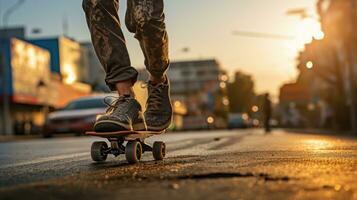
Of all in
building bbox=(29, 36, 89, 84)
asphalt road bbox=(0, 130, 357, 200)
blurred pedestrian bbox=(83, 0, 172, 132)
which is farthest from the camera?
building bbox=(29, 36, 89, 84)

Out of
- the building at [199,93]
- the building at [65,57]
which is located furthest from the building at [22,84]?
the building at [199,93]

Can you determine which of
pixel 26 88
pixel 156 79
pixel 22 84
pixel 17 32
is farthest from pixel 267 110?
pixel 17 32

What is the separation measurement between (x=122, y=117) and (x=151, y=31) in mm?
689

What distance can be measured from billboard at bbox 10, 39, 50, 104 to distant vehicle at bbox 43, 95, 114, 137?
2170 centimetres

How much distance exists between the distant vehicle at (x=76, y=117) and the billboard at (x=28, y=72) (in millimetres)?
21701

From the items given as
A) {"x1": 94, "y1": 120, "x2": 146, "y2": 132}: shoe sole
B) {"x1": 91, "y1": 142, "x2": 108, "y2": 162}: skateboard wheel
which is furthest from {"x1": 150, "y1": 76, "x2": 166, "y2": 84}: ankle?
{"x1": 94, "y1": 120, "x2": 146, "y2": 132}: shoe sole

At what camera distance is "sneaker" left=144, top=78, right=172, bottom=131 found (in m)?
4.33

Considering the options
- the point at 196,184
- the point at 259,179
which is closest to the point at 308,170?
the point at 259,179

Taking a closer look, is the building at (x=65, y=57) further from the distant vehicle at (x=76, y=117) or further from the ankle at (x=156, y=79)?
the ankle at (x=156, y=79)

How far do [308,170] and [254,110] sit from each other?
14258 cm

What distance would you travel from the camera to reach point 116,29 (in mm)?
4113

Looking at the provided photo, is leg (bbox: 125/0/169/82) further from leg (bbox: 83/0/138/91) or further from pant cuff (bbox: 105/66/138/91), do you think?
pant cuff (bbox: 105/66/138/91)

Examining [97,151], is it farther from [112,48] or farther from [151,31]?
[151,31]

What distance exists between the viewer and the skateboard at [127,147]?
3.77 metres
